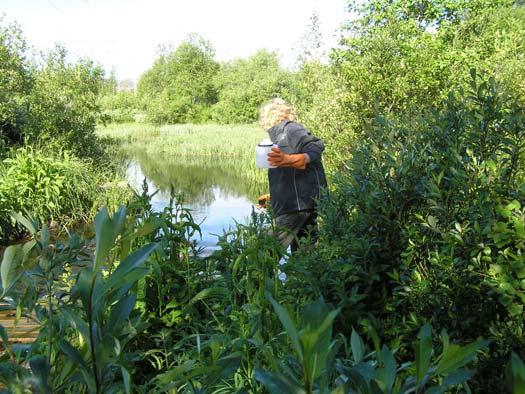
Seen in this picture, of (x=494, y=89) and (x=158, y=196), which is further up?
(x=494, y=89)

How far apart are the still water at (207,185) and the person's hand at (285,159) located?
3.65m

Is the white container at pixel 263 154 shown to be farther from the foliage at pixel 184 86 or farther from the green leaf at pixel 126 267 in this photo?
the foliage at pixel 184 86

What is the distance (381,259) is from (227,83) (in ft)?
190

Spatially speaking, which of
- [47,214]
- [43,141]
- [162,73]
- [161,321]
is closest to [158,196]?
[43,141]

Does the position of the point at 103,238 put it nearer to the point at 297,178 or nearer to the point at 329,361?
the point at 329,361

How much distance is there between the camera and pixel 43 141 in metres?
12.4

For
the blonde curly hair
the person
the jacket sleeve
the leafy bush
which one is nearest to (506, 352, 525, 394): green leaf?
the leafy bush

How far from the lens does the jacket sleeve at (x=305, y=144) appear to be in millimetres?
4637

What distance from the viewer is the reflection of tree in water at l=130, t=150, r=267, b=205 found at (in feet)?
49.2

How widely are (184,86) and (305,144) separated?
2263 inches

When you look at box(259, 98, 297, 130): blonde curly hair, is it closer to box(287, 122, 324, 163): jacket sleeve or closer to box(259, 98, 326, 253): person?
box(259, 98, 326, 253): person

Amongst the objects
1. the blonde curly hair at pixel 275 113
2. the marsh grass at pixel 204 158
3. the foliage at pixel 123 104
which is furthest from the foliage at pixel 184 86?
the blonde curly hair at pixel 275 113

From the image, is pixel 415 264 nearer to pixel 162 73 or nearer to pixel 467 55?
pixel 467 55

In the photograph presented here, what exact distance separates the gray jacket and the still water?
3.40 metres
